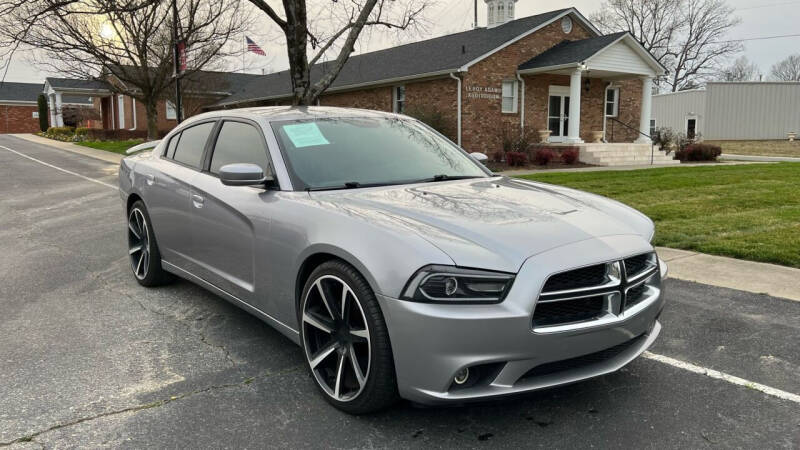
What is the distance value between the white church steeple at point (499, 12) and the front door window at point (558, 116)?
190 inches

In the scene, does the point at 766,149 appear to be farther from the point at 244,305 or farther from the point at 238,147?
the point at 244,305

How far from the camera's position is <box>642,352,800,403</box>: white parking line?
10.8 feet

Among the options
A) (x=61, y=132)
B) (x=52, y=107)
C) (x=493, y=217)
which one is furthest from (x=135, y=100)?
(x=493, y=217)

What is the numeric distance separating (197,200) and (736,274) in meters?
4.79

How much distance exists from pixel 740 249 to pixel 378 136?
443 cm

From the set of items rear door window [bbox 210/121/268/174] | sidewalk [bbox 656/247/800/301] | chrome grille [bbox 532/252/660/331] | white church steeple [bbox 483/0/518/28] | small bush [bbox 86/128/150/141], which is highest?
white church steeple [bbox 483/0/518/28]

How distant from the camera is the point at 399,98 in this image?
81.1ft

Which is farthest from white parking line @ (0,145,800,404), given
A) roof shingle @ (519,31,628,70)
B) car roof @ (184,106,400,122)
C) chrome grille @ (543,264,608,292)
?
roof shingle @ (519,31,628,70)

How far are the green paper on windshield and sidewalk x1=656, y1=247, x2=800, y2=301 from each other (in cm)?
361

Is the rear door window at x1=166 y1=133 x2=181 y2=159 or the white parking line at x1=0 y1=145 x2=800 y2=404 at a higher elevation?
the rear door window at x1=166 y1=133 x2=181 y2=159

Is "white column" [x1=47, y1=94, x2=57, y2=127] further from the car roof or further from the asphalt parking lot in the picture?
the car roof

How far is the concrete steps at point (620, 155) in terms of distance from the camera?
21156 mm

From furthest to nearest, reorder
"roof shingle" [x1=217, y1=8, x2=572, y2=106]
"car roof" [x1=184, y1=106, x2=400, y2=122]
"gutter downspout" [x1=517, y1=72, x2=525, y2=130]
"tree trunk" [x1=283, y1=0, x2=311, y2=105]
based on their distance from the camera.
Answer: "gutter downspout" [x1=517, y1=72, x2=525, y2=130], "roof shingle" [x1=217, y1=8, x2=572, y2=106], "tree trunk" [x1=283, y1=0, x2=311, y2=105], "car roof" [x1=184, y1=106, x2=400, y2=122]

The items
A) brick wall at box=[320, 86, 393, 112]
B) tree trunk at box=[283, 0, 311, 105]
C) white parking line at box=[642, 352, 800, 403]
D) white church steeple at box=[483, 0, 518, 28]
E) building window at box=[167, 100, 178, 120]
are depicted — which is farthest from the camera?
building window at box=[167, 100, 178, 120]
